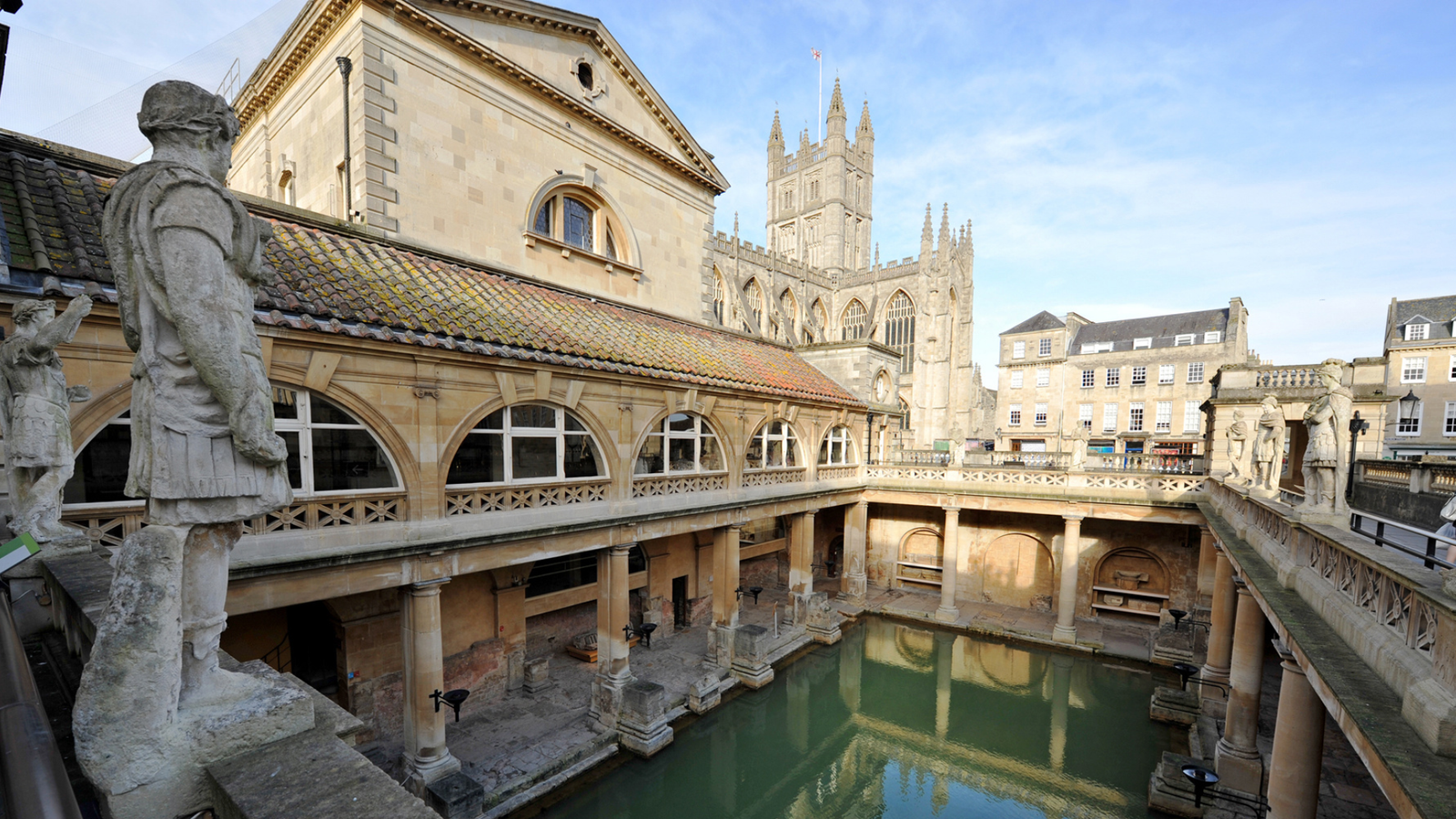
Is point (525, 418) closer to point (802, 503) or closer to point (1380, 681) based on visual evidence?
point (802, 503)

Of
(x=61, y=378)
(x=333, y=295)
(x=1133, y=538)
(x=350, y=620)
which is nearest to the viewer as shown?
(x=61, y=378)

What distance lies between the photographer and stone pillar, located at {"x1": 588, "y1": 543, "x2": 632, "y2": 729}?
12539 millimetres

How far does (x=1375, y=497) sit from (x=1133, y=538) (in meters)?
7.03

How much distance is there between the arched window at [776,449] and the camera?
1745 cm

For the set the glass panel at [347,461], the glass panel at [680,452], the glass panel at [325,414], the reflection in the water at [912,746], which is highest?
the glass panel at [325,414]

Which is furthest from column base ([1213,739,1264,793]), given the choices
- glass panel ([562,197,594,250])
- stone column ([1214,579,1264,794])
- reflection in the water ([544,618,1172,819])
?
glass panel ([562,197,594,250])

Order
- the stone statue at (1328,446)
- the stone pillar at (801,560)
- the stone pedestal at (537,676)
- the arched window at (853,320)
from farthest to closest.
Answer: the arched window at (853,320) < the stone pillar at (801,560) < the stone pedestal at (537,676) < the stone statue at (1328,446)

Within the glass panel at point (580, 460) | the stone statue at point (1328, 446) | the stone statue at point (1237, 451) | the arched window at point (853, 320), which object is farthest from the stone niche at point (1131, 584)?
the arched window at point (853, 320)

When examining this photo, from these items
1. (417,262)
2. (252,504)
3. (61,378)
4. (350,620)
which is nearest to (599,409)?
(417,262)

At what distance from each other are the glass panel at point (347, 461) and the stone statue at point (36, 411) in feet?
15.4

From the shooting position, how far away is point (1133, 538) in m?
20.1

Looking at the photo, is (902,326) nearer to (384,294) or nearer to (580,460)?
(580,460)

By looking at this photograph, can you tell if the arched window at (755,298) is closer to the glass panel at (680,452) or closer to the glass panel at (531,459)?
the glass panel at (680,452)

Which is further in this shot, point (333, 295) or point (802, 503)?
point (802, 503)
